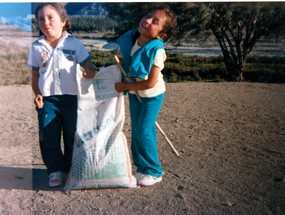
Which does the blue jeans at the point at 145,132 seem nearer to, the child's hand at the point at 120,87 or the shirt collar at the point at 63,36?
the child's hand at the point at 120,87

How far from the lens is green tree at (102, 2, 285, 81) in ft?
15.0

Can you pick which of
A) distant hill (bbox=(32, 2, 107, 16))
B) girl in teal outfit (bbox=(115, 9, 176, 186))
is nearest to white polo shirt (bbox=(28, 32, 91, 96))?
distant hill (bbox=(32, 2, 107, 16))

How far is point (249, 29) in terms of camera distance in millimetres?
5441

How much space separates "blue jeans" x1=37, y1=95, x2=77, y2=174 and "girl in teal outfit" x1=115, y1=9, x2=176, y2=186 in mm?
367

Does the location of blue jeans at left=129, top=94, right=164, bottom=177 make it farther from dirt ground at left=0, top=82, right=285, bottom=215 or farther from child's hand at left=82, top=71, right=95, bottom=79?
child's hand at left=82, top=71, right=95, bottom=79

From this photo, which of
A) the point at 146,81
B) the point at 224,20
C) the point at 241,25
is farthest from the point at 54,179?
the point at 241,25

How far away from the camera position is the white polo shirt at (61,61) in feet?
9.25

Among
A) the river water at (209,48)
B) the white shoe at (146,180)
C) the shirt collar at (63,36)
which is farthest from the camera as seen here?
the river water at (209,48)

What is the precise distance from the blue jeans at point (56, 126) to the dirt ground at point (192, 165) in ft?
0.74

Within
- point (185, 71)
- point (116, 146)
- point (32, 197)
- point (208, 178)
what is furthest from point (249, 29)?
point (32, 197)

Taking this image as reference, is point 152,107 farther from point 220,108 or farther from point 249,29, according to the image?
point 249,29

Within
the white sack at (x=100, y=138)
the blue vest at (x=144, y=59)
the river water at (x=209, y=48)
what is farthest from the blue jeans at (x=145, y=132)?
the river water at (x=209, y=48)

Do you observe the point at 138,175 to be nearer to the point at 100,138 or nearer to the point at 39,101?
the point at 100,138

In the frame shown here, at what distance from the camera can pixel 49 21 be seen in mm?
2752
